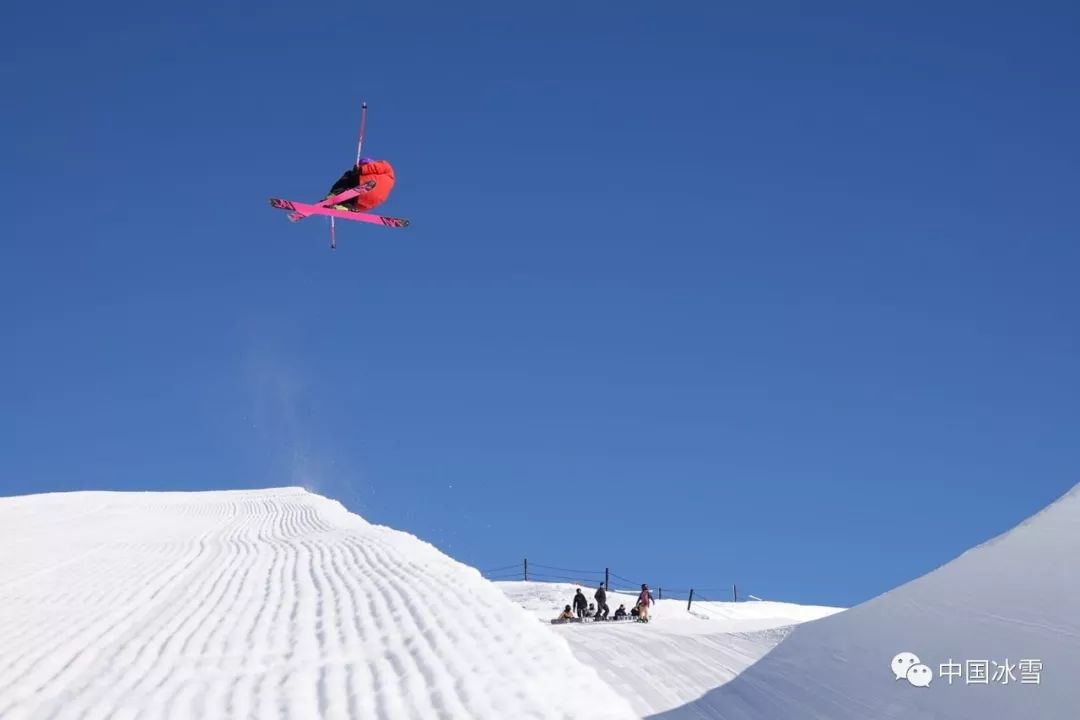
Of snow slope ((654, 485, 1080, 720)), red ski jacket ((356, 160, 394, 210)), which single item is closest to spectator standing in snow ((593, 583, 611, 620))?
snow slope ((654, 485, 1080, 720))

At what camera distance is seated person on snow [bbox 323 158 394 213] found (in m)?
20.9

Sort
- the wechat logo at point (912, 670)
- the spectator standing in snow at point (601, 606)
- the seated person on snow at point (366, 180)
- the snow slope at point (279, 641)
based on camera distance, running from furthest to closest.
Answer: the seated person on snow at point (366, 180)
the spectator standing in snow at point (601, 606)
the wechat logo at point (912, 670)
the snow slope at point (279, 641)

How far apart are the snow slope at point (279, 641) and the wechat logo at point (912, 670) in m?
3.48

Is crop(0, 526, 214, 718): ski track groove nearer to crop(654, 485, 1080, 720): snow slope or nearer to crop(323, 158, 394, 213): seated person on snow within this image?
crop(654, 485, 1080, 720): snow slope

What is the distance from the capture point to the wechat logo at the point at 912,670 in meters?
8.90

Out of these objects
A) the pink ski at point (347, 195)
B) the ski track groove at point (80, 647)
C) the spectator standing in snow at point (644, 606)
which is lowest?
the ski track groove at point (80, 647)

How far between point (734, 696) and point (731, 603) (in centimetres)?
1485

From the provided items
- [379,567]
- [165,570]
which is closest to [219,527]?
[165,570]

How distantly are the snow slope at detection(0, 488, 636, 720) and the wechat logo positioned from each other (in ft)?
11.4

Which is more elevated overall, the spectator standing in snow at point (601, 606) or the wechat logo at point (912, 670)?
the spectator standing in snow at point (601, 606)

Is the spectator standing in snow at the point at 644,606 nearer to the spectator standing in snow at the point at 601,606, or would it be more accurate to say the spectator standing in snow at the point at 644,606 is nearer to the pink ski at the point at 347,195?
the spectator standing in snow at the point at 601,606

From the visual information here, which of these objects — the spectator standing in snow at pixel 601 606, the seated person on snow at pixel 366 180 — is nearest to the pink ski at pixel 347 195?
the seated person on snow at pixel 366 180

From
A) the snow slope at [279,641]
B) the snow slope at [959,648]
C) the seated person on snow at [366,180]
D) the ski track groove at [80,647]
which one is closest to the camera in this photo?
the snow slope at [279,641]

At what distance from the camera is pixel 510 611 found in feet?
30.0
